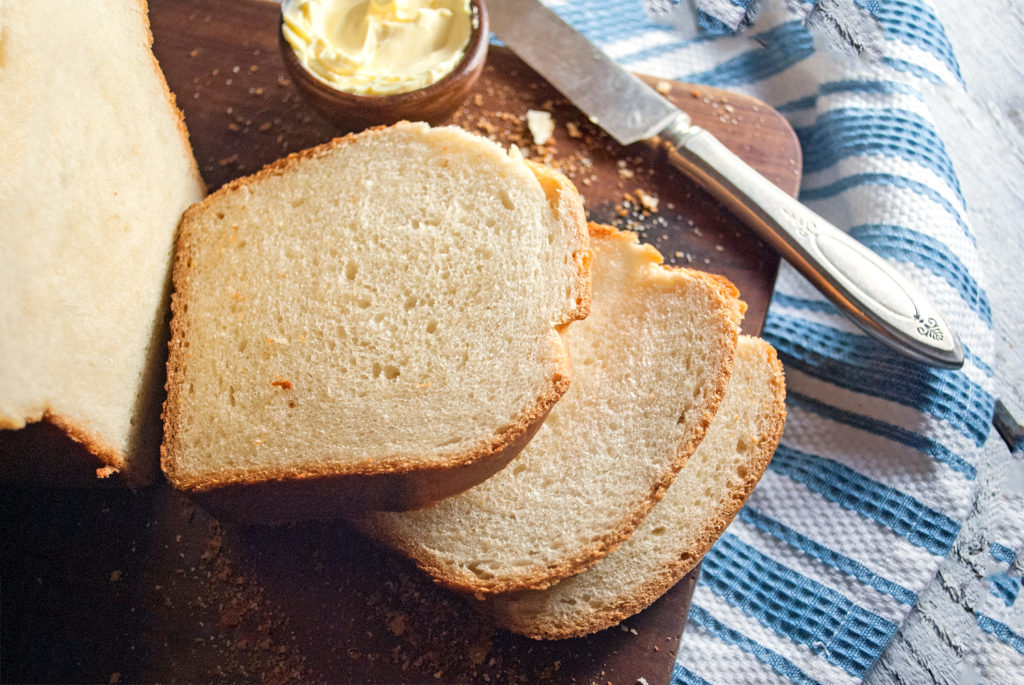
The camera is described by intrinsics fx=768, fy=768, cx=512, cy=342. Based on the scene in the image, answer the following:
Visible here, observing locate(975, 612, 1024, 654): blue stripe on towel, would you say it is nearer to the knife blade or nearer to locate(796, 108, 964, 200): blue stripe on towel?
the knife blade

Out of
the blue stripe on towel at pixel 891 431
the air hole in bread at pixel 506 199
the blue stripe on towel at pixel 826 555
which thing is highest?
the air hole in bread at pixel 506 199

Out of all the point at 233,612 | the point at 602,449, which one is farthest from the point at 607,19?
the point at 233,612

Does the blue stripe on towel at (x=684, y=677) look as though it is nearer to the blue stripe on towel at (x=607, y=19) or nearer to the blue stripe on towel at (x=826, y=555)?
the blue stripe on towel at (x=826, y=555)

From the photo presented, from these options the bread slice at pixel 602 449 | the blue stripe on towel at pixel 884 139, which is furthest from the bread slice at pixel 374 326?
the blue stripe on towel at pixel 884 139

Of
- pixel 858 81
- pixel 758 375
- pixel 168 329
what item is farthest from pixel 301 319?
pixel 858 81

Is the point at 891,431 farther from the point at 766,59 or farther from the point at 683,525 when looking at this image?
the point at 766,59

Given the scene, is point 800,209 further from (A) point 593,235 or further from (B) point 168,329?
(B) point 168,329
